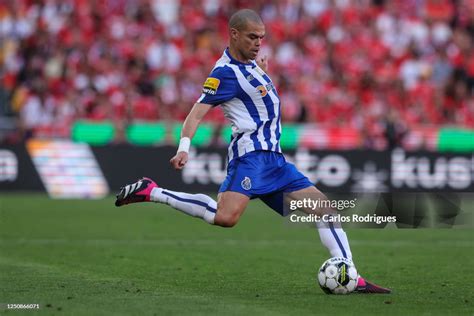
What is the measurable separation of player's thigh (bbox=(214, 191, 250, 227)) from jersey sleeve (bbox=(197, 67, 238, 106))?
0.81 m

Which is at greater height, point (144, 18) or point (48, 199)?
point (144, 18)

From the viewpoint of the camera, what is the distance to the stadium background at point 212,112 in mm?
16219

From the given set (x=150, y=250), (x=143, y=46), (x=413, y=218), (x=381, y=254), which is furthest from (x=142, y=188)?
(x=143, y=46)

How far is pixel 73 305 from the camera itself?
7559 mm

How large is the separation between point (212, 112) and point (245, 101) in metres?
14.0

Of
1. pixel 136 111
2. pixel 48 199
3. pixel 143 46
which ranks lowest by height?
pixel 48 199

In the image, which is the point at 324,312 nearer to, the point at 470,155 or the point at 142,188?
the point at 142,188

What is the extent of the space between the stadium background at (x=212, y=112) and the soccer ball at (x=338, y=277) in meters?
4.43

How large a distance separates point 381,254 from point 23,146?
10.3 metres

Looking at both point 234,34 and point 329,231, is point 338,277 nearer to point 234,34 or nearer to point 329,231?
point 329,231

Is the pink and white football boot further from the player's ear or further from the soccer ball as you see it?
the soccer ball

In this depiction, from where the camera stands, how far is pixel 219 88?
8.63m

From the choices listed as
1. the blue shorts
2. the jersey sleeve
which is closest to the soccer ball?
the blue shorts

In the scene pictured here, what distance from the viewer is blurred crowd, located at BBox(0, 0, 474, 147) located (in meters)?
22.5
